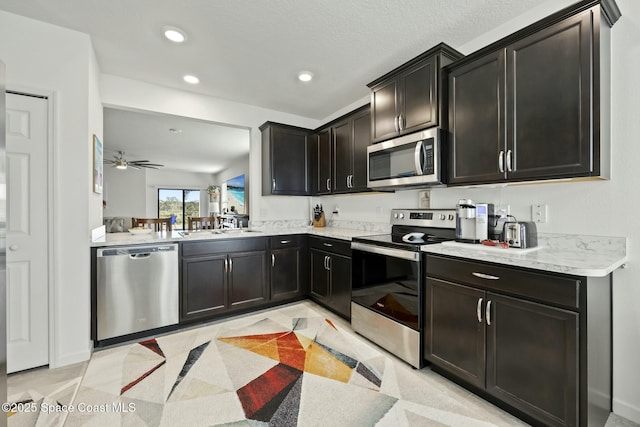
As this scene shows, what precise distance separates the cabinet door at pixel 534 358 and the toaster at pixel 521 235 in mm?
443

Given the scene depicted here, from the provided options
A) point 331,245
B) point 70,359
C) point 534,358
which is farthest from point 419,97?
point 70,359

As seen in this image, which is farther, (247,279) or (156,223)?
(156,223)

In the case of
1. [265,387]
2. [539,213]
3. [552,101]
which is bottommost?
[265,387]

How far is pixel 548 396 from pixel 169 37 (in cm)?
344

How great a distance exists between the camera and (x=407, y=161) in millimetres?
2389

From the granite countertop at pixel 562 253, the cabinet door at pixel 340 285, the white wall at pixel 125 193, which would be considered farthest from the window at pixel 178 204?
the granite countertop at pixel 562 253

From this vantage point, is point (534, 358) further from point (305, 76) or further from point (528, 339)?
point (305, 76)

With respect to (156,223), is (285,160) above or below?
above

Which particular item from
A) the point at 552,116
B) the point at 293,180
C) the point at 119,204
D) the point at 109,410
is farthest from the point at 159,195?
the point at 552,116

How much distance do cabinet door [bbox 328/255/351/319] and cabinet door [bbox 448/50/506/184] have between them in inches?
52.5

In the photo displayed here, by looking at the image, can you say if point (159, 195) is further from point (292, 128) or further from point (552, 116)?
point (552, 116)

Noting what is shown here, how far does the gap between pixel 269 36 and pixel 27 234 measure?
2.37 metres

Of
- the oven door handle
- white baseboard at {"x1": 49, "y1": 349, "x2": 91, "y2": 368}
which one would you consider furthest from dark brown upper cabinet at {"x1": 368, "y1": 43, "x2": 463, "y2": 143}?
white baseboard at {"x1": 49, "y1": 349, "x2": 91, "y2": 368}

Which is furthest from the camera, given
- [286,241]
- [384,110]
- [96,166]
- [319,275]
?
[286,241]
